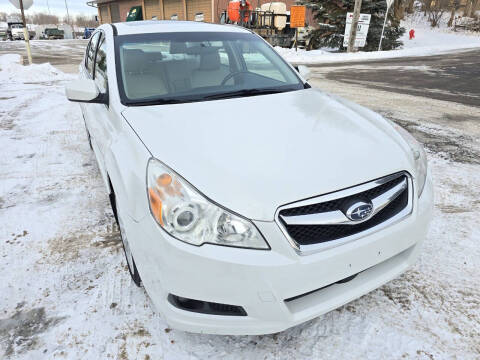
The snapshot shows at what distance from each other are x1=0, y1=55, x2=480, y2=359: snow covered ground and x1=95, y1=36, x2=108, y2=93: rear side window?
3.53 ft

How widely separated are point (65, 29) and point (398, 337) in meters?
63.6

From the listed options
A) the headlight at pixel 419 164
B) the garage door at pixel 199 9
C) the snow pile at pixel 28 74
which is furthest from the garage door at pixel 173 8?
the headlight at pixel 419 164

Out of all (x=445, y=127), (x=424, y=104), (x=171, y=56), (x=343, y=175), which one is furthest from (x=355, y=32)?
(x=343, y=175)

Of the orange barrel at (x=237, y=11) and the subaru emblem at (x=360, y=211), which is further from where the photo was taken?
the orange barrel at (x=237, y=11)

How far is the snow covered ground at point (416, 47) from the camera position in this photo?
1608cm

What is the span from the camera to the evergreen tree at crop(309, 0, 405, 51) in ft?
63.5

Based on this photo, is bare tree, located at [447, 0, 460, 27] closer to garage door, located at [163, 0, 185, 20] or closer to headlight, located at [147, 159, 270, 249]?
garage door, located at [163, 0, 185, 20]

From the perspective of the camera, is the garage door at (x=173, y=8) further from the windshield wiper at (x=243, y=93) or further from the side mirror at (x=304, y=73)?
the windshield wiper at (x=243, y=93)

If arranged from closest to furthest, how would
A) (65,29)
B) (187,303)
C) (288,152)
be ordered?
(187,303)
(288,152)
(65,29)

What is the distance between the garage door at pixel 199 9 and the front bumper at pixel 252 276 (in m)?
28.3

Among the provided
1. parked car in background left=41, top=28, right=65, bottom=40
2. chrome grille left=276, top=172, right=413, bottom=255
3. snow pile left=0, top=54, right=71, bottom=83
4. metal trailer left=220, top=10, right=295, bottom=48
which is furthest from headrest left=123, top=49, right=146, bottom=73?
parked car in background left=41, top=28, right=65, bottom=40

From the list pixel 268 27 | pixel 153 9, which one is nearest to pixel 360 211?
pixel 268 27

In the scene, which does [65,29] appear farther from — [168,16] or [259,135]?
[259,135]

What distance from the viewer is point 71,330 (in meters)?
1.82
